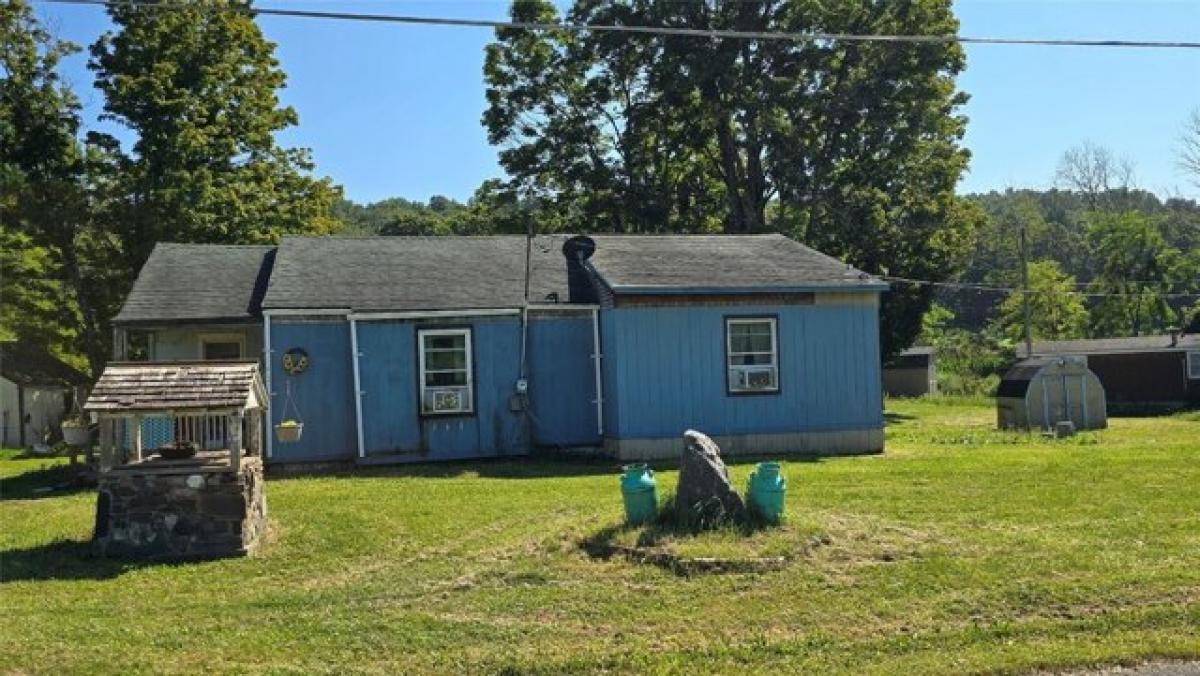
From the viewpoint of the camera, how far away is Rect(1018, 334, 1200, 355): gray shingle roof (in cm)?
3962

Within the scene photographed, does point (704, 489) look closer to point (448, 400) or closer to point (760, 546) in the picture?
point (760, 546)

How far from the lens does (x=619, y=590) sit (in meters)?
7.86

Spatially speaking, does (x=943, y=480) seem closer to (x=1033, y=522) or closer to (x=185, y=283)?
(x=1033, y=522)

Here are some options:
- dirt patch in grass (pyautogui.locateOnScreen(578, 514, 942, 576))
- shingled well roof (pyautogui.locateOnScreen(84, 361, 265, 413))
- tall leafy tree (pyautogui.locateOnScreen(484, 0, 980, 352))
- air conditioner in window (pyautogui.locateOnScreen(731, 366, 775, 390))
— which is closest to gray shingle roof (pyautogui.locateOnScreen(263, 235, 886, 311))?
air conditioner in window (pyautogui.locateOnScreen(731, 366, 775, 390))

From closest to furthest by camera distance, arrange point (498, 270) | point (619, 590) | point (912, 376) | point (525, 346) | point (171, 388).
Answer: point (619, 590)
point (171, 388)
point (525, 346)
point (498, 270)
point (912, 376)

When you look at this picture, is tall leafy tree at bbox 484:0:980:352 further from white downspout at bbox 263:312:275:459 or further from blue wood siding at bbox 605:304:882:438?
white downspout at bbox 263:312:275:459

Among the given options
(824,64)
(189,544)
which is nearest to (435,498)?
(189,544)

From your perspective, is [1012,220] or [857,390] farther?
[1012,220]

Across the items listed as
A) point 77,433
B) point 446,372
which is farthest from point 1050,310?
point 77,433

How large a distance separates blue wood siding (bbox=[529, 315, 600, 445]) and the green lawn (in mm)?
5568

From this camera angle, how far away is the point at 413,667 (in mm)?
6270

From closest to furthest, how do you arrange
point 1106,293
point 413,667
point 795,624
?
point 413,667 < point 795,624 < point 1106,293

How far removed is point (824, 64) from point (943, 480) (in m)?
22.0

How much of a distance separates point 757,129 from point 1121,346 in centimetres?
2026
